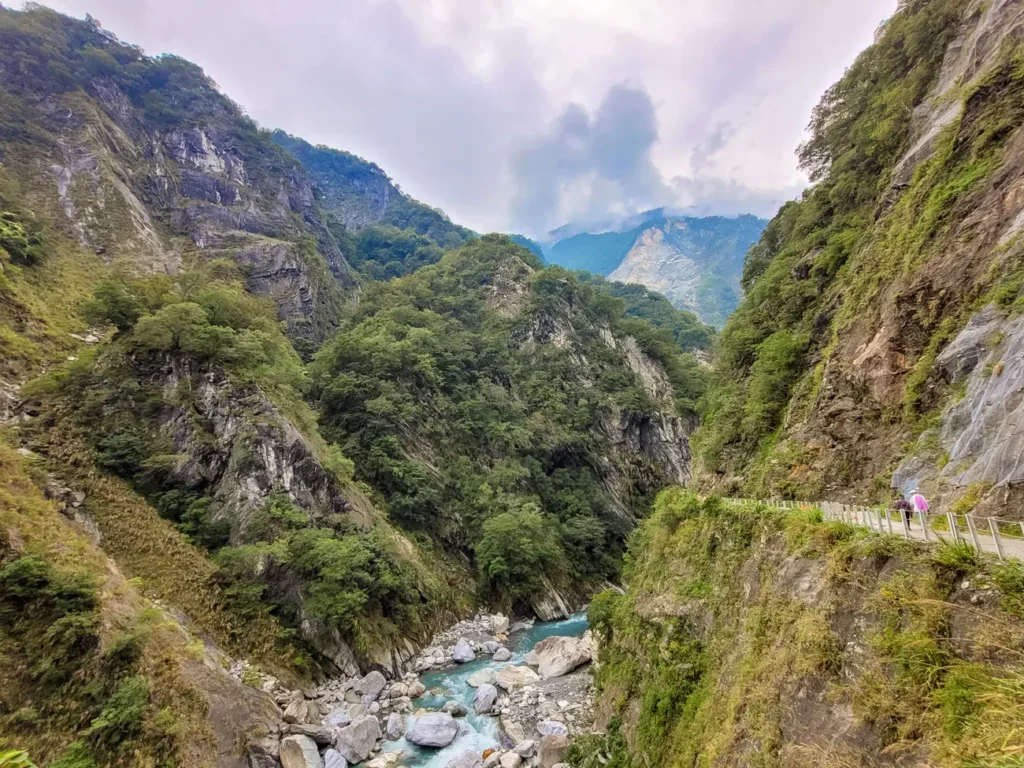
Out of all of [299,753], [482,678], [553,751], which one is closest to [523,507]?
[482,678]

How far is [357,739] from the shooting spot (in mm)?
13594

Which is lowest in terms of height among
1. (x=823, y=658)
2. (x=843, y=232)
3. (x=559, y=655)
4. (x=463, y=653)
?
(x=559, y=655)

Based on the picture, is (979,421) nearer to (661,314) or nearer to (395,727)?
(395,727)

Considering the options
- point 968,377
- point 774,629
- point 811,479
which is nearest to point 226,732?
point 774,629

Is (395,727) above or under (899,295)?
under

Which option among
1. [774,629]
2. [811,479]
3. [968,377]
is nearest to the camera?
[774,629]

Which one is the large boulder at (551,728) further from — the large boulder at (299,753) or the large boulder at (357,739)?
the large boulder at (299,753)

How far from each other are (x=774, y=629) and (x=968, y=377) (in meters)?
6.70

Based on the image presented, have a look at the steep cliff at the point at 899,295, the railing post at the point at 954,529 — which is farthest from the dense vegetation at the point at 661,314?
the railing post at the point at 954,529

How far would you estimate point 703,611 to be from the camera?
10.9 meters

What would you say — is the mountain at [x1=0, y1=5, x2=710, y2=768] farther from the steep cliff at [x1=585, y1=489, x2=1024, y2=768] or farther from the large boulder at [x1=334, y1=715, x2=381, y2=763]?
the steep cliff at [x1=585, y1=489, x2=1024, y2=768]

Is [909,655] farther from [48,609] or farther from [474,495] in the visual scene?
[474,495]

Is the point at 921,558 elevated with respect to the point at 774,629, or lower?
elevated

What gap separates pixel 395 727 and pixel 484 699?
311 centimetres
